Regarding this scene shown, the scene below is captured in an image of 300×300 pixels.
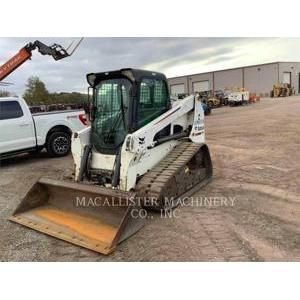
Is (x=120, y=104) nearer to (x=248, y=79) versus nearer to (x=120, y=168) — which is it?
(x=120, y=168)

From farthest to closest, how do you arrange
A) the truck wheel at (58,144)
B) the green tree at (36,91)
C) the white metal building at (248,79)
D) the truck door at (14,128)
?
the white metal building at (248,79) < the green tree at (36,91) < the truck wheel at (58,144) < the truck door at (14,128)

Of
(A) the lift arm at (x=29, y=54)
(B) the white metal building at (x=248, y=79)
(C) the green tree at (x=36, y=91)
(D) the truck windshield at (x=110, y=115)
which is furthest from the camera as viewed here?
(B) the white metal building at (x=248, y=79)

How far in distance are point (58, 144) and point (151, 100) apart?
5.30 m

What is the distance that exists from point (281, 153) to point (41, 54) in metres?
9.05

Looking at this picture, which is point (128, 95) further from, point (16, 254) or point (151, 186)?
point (16, 254)

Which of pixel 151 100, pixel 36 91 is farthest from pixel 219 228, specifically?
pixel 36 91

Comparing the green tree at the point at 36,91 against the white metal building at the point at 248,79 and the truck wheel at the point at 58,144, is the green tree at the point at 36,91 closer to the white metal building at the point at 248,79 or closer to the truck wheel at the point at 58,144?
the white metal building at the point at 248,79

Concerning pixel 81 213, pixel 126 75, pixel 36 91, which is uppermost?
pixel 36 91

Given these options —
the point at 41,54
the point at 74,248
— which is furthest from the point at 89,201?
the point at 41,54

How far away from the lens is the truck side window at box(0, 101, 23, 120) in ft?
31.4

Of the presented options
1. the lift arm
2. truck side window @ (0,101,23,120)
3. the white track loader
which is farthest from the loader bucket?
the lift arm

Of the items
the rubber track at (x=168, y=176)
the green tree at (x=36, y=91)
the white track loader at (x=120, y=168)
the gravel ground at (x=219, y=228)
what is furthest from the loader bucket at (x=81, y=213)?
the green tree at (x=36, y=91)

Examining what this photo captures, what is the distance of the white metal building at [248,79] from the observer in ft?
165

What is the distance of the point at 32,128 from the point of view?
9.99 meters
